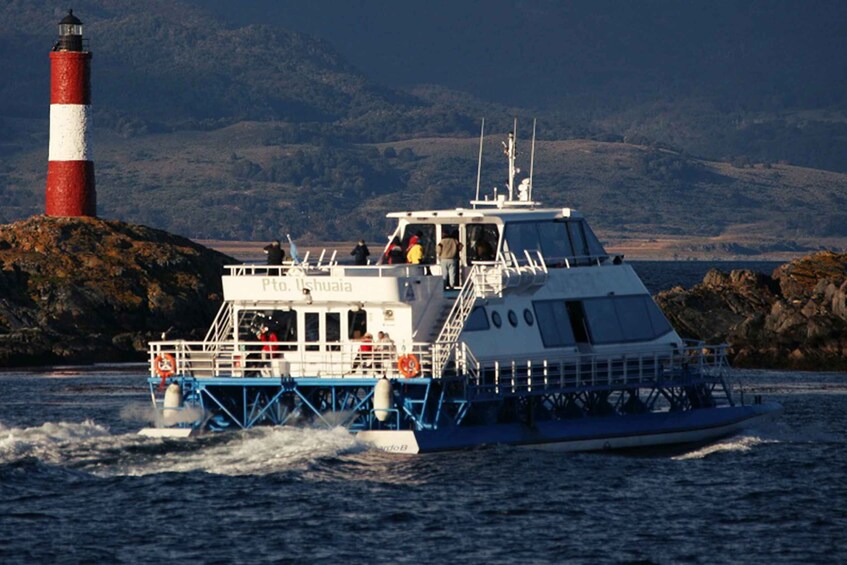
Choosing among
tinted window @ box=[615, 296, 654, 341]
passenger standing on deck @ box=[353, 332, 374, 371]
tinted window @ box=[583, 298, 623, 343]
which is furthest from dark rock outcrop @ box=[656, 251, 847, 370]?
passenger standing on deck @ box=[353, 332, 374, 371]

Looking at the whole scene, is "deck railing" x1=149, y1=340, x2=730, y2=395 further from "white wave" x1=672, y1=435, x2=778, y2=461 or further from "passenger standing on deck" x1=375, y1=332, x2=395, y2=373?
"white wave" x1=672, y1=435, x2=778, y2=461

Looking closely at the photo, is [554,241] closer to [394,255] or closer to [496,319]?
[496,319]

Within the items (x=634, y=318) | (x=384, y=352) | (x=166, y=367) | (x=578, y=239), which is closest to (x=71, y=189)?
(x=578, y=239)

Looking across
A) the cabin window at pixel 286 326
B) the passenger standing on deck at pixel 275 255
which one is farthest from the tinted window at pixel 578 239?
the cabin window at pixel 286 326

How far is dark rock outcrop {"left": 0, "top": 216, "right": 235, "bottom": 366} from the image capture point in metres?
64.5

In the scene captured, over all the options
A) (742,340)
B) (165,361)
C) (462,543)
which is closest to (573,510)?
(462,543)

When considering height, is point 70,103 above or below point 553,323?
above

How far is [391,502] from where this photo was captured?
99.9 ft

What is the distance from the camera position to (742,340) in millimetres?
62969

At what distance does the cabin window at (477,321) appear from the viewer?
35062 mm

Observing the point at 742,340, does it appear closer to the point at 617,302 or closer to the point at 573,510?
the point at 617,302

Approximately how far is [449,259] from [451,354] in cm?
227

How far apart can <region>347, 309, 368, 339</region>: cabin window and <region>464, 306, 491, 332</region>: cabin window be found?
1802 millimetres

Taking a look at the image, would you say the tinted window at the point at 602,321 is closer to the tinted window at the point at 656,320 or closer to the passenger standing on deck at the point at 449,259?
the tinted window at the point at 656,320
